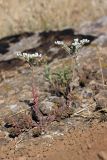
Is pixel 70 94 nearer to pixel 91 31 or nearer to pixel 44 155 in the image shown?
pixel 44 155

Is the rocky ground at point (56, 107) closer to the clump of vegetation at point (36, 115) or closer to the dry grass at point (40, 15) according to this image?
the clump of vegetation at point (36, 115)

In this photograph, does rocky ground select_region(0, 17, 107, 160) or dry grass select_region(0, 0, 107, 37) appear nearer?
rocky ground select_region(0, 17, 107, 160)

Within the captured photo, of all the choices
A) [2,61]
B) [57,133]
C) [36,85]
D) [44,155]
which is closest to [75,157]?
[44,155]

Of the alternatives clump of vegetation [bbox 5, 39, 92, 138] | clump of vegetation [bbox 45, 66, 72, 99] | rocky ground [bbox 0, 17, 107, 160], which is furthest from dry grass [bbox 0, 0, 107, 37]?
clump of vegetation [bbox 5, 39, 92, 138]

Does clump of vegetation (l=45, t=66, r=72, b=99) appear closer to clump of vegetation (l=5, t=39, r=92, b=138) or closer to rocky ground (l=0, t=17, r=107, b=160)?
rocky ground (l=0, t=17, r=107, b=160)

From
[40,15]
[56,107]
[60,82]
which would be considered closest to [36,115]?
[56,107]
